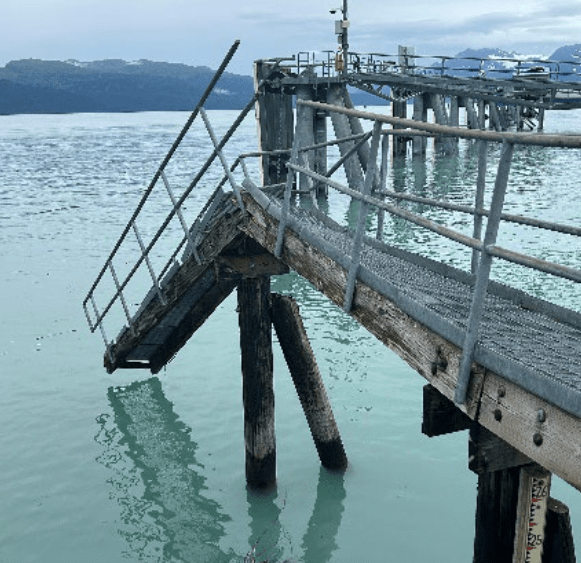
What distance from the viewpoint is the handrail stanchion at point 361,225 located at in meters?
4.55

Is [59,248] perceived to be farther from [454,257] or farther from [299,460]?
[299,460]

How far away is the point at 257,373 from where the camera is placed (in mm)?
7961

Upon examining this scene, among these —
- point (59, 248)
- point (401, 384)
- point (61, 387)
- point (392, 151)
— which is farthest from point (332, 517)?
point (392, 151)

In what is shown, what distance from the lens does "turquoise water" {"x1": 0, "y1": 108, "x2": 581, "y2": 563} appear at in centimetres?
816

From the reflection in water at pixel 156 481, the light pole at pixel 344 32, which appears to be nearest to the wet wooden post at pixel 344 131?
the light pole at pixel 344 32

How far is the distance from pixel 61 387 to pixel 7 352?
7.52 feet

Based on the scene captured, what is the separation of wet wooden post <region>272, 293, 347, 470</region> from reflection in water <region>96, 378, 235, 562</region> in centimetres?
149

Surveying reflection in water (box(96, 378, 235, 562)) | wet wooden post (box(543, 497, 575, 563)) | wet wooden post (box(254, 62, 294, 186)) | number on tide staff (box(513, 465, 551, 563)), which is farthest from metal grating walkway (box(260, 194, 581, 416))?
wet wooden post (box(254, 62, 294, 186))

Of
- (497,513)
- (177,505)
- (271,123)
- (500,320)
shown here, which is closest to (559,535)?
(497,513)

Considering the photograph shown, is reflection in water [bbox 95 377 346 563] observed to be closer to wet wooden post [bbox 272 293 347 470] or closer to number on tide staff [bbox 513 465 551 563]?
wet wooden post [bbox 272 293 347 470]

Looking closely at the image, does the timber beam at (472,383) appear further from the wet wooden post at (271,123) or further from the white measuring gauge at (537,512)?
the wet wooden post at (271,123)

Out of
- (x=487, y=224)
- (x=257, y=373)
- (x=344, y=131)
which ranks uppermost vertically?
(x=487, y=224)

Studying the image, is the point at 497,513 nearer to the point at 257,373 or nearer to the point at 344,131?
the point at 257,373

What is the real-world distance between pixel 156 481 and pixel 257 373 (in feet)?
9.25
